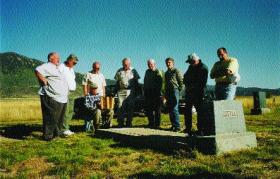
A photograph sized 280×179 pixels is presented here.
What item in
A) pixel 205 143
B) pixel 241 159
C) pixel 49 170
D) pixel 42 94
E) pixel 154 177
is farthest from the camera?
pixel 42 94

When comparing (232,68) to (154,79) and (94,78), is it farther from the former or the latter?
(94,78)

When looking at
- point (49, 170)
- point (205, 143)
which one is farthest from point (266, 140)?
point (49, 170)

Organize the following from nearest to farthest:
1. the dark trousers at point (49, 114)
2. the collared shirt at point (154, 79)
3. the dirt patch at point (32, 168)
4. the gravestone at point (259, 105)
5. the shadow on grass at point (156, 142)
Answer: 1. the dirt patch at point (32, 168)
2. the shadow on grass at point (156, 142)
3. the dark trousers at point (49, 114)
4. the collared shirt at point (154, 79)
5. the gravestone at point (259, 105)

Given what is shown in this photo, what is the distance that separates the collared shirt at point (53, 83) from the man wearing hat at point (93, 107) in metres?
1.33

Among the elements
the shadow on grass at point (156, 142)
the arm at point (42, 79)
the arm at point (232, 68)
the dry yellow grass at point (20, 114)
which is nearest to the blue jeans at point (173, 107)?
the shadow on grass at point (156, 142)

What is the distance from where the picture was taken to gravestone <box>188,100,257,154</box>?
5923mm

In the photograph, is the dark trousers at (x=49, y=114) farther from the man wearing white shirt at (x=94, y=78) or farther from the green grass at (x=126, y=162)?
the man wearing white shirt at (x=94, y=78)

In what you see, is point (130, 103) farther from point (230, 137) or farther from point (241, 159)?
point (241, 159)

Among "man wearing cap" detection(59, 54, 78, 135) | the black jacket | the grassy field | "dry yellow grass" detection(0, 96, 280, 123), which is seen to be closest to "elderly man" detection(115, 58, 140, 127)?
"man wearing cap" detection(59, 54, 78, 135)

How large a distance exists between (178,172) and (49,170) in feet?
6.22

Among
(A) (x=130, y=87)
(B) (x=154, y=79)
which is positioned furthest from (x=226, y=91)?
(A) (x=130, y=87)

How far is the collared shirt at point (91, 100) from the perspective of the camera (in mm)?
9734

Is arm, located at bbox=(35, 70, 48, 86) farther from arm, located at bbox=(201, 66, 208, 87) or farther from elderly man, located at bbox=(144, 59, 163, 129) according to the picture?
arm, located at bbox=(201, 66, 208, 87)

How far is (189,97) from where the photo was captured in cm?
844
